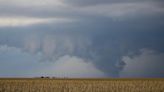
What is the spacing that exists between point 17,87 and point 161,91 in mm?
20120

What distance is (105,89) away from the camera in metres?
55.4

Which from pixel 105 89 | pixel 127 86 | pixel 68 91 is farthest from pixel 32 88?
pixel 127 86

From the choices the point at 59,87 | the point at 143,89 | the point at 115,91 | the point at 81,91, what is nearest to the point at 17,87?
the point at 59,87

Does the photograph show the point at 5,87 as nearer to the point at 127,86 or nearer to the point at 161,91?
the point at 127,86

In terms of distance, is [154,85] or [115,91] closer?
[115,91]

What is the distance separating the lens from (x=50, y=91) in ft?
171

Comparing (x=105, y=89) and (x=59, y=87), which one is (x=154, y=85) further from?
(x=59, y=87)

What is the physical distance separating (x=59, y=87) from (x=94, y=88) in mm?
4992

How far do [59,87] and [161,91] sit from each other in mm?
14258

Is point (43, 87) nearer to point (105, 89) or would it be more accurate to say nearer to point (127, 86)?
point (105, 89)

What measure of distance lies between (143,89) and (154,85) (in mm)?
4134

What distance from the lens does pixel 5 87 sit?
55.2m

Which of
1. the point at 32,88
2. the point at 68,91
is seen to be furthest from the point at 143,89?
the point at 32,88

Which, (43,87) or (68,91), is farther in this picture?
(43,87)
